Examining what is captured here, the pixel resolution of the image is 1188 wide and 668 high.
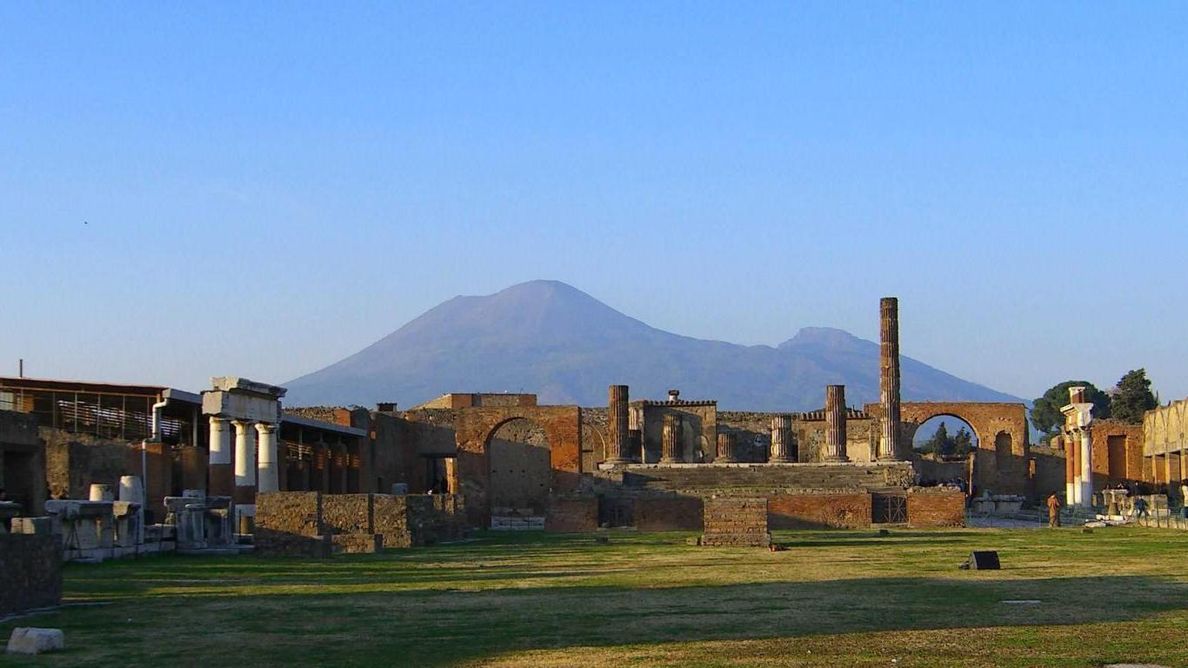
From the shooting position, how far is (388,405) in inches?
2940

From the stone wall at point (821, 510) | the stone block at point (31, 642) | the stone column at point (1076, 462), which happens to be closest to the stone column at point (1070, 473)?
the stone column at point (1076, 462)

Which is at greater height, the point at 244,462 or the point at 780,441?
the point at 244,462

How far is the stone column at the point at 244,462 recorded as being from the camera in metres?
39.2

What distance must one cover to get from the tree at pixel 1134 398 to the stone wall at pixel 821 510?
2070 inches

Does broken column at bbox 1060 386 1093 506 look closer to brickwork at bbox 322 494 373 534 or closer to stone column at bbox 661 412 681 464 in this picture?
stone column at bbox 661 412 681 464

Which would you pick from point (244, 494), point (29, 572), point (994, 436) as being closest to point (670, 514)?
point (244, 494)

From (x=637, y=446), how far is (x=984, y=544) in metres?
39.2

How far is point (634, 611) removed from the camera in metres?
16.4

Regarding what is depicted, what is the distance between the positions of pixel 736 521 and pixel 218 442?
1302cm

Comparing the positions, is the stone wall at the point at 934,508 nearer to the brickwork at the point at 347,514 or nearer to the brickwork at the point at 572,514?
the brickwork at the point at 572,514

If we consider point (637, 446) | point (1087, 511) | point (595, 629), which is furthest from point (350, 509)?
point (637, 446)

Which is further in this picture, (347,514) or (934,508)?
(934,508)

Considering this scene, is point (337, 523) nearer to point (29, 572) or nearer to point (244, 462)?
point (244, 462)

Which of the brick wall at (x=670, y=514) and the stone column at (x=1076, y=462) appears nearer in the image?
the brick wall at (x=670, y=514)
